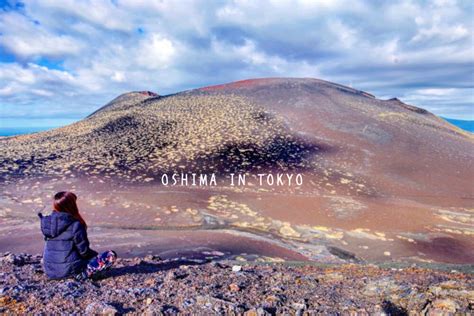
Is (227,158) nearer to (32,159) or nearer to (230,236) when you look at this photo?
(230,236)

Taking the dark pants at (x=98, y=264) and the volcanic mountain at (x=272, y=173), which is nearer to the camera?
the dark pants at (x=98, y=264)

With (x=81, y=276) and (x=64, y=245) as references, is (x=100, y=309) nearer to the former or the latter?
(x=81, y=276)

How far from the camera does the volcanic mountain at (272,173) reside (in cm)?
872

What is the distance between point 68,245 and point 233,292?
1.98 meters

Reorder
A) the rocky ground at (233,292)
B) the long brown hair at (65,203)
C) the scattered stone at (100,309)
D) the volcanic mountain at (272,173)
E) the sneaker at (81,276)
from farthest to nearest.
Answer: the volcanic mountain at (272,173), the sneaker at (81,276), the long brown hair at (65,203), the rocky ground at (233,292), the scattered stone at (100,309)

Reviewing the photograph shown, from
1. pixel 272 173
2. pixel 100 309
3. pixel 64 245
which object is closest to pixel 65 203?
pixel 64 245

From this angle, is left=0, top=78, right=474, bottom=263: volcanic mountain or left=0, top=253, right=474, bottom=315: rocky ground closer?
left=0, top=253, right=474, bottom=315: rocky ground

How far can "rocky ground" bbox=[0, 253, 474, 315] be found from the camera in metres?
3.52

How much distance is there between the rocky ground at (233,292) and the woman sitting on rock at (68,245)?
0.15 meters

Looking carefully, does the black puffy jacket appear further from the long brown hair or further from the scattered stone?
the scattered stone

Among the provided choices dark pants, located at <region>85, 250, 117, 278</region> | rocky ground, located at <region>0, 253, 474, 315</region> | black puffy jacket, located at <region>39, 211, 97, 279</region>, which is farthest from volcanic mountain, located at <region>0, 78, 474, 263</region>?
black puffy jacket, located at <region>39, 211, 97, 279</region>

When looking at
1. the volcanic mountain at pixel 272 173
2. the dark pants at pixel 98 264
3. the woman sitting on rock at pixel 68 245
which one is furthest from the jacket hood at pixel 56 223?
the volcanic mountain at pixel 272 173

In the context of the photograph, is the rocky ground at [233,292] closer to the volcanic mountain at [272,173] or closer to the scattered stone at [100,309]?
the scattered stone at [100,309]

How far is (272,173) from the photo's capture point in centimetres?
1330
